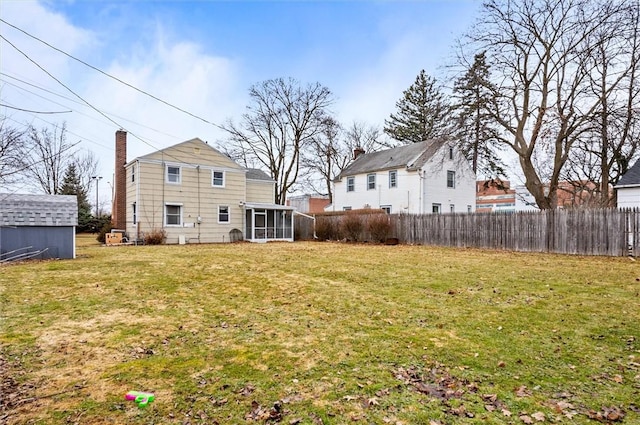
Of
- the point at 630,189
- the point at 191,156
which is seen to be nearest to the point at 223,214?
the point at 191,156

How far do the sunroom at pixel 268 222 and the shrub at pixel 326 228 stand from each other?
6.60 ft

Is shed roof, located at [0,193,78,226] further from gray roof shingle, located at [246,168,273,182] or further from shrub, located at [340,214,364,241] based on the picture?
shrub, located at [340,214,364,241]

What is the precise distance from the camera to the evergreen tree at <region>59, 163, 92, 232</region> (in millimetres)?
31016

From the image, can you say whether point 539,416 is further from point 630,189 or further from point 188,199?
point 188,199

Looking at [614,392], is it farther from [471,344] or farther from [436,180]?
[436,180]

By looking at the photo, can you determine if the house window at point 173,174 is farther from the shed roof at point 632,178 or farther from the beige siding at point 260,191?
the shed roof at point 632,178

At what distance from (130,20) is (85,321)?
7311 mm

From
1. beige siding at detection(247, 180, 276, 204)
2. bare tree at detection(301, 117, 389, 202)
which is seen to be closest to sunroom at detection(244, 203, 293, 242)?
beige siding at detection(247, 180, 276, 204)

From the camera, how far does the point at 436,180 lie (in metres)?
24.3

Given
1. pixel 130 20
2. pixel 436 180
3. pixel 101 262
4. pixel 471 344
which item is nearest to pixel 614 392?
pixel 471 344

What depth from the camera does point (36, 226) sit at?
11.5 m

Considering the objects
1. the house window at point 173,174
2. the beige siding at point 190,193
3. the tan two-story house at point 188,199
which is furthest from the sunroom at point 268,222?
the house window at point 173,174

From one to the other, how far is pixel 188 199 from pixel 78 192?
20633 mm

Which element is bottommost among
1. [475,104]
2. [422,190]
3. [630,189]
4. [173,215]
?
[173,215]
